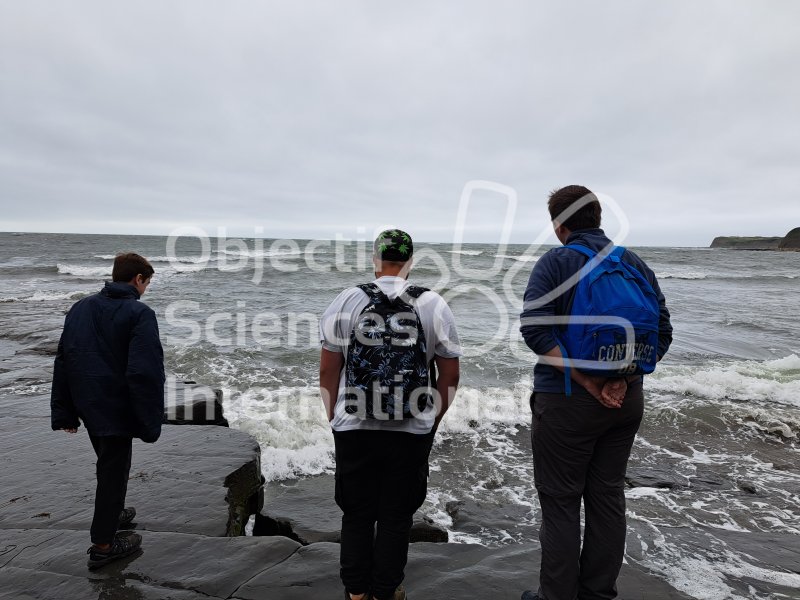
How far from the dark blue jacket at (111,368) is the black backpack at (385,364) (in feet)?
4.57

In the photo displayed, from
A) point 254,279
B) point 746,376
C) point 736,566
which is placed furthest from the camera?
point 254,279

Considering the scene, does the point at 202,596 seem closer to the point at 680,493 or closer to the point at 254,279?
the point at 680,493

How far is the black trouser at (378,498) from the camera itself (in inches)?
88.8

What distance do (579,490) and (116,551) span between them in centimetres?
286

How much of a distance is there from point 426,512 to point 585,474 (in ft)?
8.54

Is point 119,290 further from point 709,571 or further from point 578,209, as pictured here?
point 709,571

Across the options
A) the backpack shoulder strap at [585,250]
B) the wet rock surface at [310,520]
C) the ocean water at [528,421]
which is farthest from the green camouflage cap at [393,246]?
the ocean water at [528,421]

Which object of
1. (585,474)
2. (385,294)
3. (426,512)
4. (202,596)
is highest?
(385,294)

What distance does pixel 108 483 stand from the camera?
9.63 feet

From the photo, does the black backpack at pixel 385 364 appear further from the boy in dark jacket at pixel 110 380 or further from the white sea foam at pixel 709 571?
the white sea foam at pixel 709 571

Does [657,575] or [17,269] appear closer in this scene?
[657,575]

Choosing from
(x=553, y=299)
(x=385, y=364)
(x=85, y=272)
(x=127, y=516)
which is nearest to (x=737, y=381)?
(x=553, y=299)

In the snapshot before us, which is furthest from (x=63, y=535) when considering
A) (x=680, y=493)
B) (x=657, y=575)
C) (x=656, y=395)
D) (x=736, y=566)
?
(x=656, y=395)

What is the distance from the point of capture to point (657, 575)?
3.29m
